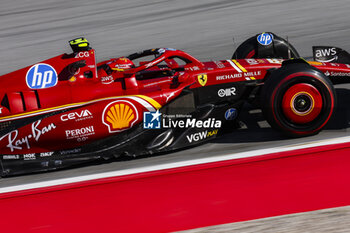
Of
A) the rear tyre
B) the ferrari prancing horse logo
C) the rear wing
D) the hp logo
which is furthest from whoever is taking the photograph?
the hp logo

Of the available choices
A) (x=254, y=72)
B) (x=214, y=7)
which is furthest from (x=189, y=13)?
(x=254, y=72)

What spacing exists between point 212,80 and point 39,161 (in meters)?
2.36

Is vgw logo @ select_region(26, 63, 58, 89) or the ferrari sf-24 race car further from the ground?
vgw logo @ select_region(26, 63, 58, 89)

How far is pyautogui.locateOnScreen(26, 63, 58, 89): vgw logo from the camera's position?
6.25m

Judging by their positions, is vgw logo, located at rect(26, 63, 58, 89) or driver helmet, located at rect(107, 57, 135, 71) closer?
vgw logo, located at rect(26, 63, 58, 89)

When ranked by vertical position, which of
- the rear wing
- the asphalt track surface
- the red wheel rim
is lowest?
the red wheel rim

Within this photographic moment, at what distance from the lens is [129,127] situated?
5.85 meters

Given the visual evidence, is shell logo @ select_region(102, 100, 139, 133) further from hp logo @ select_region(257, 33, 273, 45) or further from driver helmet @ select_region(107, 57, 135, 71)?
hp logo @ select_region(257, 33, 273, 45)

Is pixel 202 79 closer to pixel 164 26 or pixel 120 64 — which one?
pixel 120 64

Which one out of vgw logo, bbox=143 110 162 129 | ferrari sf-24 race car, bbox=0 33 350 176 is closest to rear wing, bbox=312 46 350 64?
ferrari sf-24 race car, bbox=0 33 350 176

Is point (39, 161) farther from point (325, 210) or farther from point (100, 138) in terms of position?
point (325, 210)

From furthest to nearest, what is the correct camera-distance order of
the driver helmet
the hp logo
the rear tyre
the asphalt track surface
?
the asphalt track surface → the hp logo → the driver helmet → the rear tyre

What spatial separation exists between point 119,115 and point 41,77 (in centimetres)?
127

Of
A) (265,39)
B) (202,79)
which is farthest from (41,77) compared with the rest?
(265,39)
